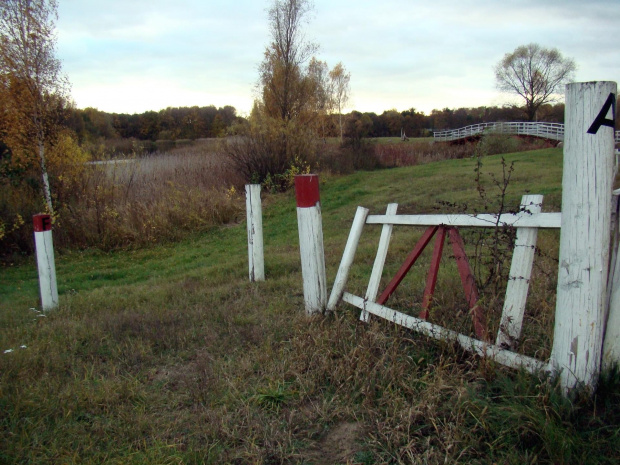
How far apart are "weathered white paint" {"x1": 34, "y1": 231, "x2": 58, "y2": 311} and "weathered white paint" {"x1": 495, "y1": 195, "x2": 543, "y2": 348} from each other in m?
5.19

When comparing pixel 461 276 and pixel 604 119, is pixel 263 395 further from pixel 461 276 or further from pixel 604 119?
pixel 604 119

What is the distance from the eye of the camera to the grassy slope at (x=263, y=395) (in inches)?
89.0

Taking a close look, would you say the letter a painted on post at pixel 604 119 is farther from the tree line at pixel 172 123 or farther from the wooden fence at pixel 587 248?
the tree line at pixel 172 123

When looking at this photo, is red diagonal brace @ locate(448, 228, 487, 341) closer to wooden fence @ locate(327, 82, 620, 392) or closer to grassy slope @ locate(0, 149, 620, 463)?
grassy slope @ locate(0, 149, 620, 463)

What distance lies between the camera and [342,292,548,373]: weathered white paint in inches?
103

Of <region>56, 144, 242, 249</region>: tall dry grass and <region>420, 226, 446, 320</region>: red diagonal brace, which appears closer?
<region>420, 226, 446, 320</region>: red diagonal brace

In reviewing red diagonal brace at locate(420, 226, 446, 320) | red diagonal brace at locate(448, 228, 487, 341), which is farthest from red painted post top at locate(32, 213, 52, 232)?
red diagonal brace at locate(448, 228, 487, 341)

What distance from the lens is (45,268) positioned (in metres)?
5.79

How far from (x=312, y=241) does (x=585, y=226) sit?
239cm

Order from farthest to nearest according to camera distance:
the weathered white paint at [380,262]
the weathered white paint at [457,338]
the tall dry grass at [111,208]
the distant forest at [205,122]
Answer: the distant forest at [205,122] → the tall dry grass at [111,208] → the weathered white paint at [380,262] → the weathered white paint at [457,338]

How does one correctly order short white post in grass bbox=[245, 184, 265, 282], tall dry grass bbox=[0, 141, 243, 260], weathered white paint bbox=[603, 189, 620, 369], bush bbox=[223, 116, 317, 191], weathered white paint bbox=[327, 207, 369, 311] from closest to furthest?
weathered white paint bbox=[603, 189, 620, 369]
weathered white paint bbox=[327, 207, 369, 311]
short white post in grass bbox=[245, 184, 265, 282]
tall dry grass bbox=[0, 141, 243, 260]
bush bbox=[223, 116, 317, 191]

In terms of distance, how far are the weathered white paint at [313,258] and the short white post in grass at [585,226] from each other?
2.24m

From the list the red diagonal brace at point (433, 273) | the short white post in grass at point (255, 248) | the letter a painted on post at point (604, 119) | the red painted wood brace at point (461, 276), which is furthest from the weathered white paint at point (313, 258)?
the letter a painted on post at point (604, 119)

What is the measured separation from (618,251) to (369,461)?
5.29 ft
